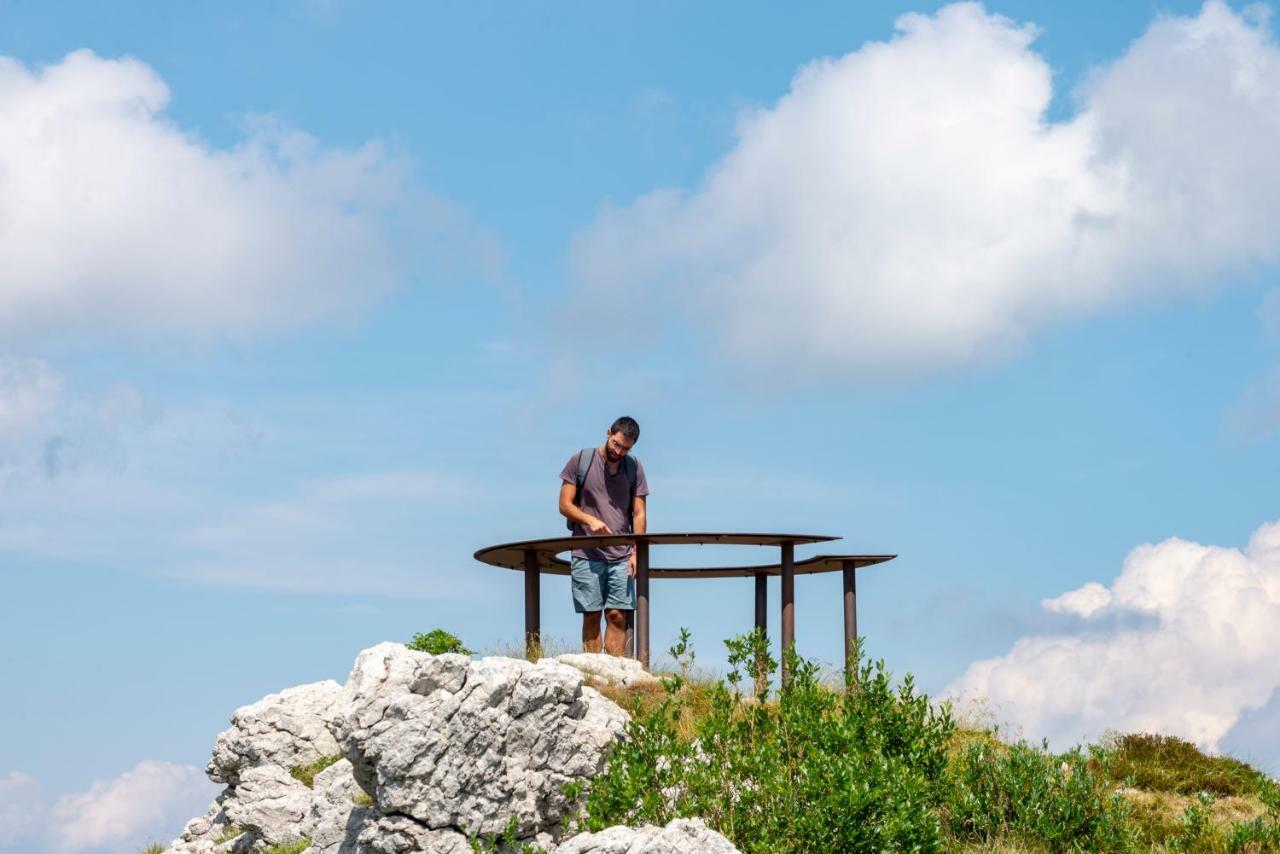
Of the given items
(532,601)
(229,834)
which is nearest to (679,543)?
(532,601)

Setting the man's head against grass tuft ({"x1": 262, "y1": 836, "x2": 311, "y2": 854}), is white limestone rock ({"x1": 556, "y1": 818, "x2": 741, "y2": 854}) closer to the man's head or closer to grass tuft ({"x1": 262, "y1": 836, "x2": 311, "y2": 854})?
grass tuft ({"x1": 262, "y1": 836, "x2": 311, "y2": 854})

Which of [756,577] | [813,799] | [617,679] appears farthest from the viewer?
[756,577]

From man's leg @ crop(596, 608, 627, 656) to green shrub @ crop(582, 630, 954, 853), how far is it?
3586 millimetres

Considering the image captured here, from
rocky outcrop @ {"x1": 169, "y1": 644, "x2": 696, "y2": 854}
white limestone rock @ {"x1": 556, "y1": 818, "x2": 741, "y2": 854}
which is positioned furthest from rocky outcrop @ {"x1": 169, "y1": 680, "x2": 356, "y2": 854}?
white limestone rock @ {"x1": 556, "y1": 818, "x2": 741, "y2": 854}

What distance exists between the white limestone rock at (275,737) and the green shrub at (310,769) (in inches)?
2.8

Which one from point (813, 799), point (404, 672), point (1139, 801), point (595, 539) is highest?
point (595, 539)

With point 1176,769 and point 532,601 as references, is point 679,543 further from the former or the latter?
point 1176,769

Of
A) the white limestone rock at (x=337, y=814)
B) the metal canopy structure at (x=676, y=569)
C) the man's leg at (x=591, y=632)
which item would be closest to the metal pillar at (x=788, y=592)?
the metal canopy structure at (x=676, y=569)

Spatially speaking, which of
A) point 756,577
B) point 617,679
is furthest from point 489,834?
point 756,577

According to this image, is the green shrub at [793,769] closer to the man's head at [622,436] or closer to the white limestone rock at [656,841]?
the white limestone rock at [656,841]

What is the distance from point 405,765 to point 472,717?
0.65 meters

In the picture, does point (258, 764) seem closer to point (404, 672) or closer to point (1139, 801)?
point (404, 672)

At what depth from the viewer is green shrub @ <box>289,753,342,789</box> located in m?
15.1

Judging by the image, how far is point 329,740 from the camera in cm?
1568
